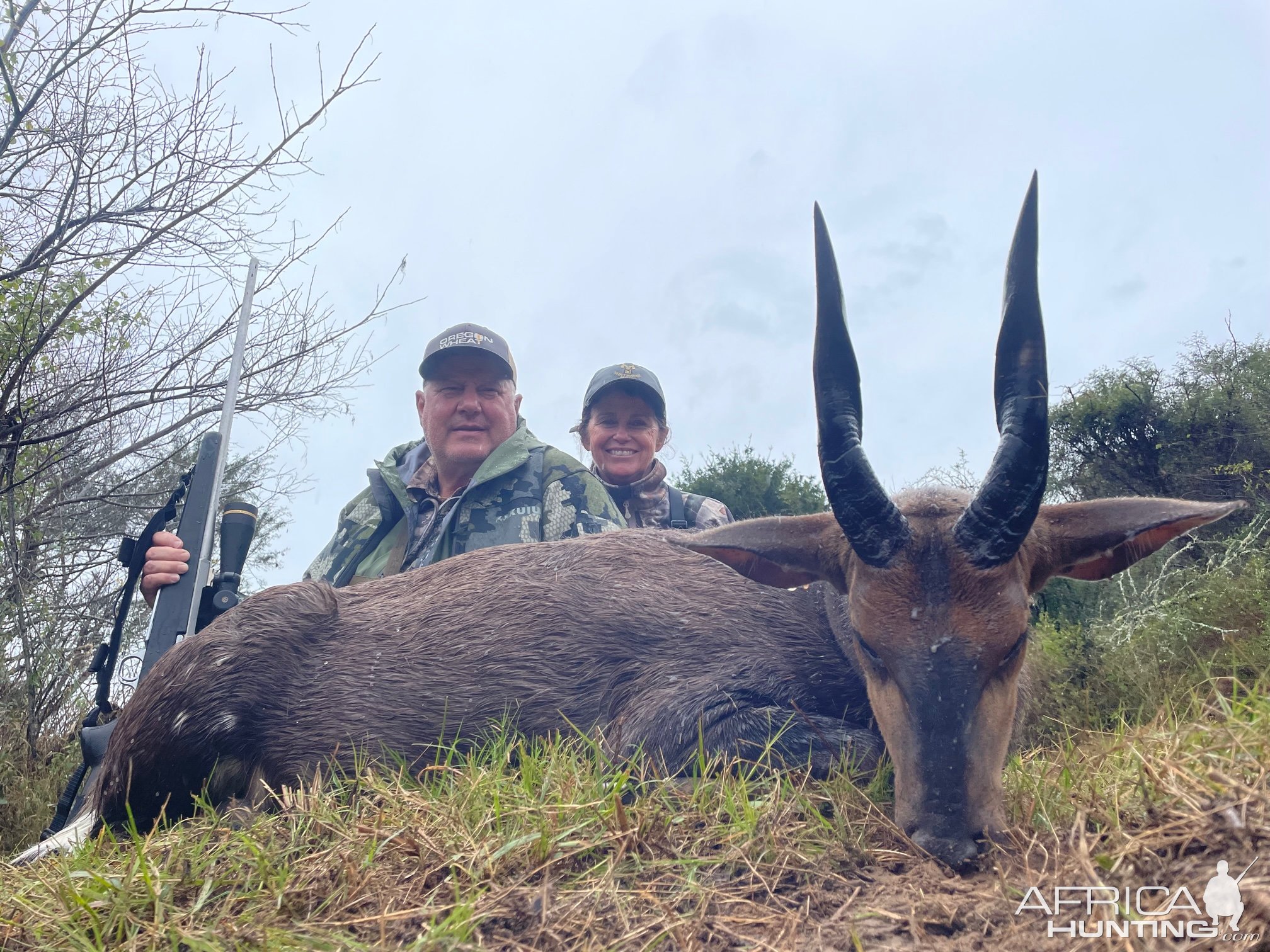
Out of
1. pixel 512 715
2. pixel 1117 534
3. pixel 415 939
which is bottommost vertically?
pixel 415 939

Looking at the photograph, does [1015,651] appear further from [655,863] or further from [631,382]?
[631,382]

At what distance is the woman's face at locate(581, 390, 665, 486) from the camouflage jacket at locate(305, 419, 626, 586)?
1218mm

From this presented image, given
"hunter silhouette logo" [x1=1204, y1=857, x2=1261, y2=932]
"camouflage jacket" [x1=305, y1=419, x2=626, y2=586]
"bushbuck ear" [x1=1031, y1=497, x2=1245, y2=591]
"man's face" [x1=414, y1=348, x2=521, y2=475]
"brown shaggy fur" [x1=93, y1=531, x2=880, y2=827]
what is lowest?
"hunter silhouette logo" [x1=1204, y1=857, x2=1261, y2=932]

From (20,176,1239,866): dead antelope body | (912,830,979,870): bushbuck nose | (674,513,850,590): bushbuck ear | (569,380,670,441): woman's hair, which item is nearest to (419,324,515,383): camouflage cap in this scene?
(569,380,670,441): woman's hair

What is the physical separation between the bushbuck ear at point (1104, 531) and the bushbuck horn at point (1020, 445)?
32 cm

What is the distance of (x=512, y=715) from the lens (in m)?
4.11

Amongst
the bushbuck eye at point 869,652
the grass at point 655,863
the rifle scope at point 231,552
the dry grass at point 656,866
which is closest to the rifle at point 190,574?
the rifle scope at point 231,552

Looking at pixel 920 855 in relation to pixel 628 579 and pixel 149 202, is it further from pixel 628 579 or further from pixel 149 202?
pixel 149 202

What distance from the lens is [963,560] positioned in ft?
9.66

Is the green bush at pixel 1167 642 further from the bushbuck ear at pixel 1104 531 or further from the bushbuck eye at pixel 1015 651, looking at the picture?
the bushbuck eye at pixel 1015 651

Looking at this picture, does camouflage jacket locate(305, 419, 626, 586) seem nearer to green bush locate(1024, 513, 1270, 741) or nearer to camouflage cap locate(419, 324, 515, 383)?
camouflage cap locate(419, 324, 515, 383)

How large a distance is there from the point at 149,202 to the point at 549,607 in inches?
213

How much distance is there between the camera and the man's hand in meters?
5.59

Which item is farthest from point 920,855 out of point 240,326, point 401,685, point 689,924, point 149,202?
point 149,202
